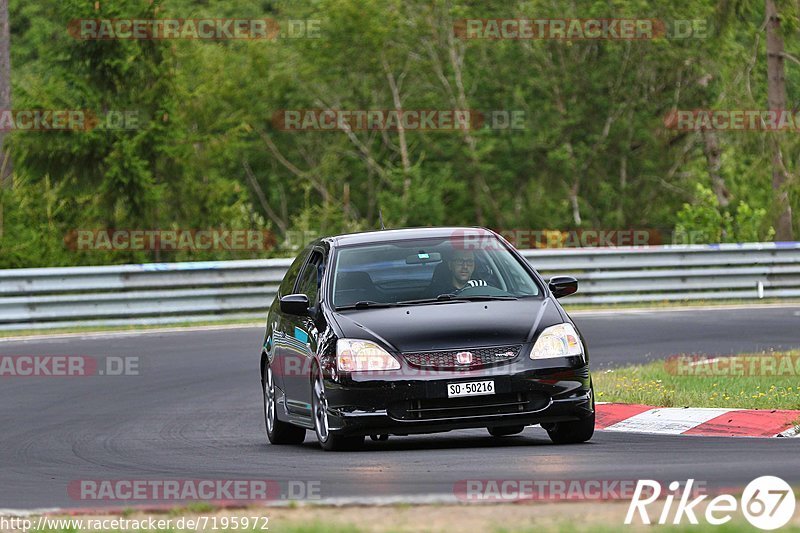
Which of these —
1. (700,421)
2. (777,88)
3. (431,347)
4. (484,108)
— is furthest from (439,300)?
(484,108)

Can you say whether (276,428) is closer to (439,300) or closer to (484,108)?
(439,300)

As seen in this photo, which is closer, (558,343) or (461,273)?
(558,343)

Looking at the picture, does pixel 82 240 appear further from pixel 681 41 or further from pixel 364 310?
pixel 681 41

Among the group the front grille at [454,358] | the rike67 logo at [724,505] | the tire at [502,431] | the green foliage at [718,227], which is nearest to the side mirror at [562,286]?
the tire at [502,431]

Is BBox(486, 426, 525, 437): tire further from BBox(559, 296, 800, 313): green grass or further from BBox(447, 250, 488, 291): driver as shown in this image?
BBox(559, 296, 800, 313): green grass

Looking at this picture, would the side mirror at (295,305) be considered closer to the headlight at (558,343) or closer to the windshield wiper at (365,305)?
the windshield wiper at (365,305)

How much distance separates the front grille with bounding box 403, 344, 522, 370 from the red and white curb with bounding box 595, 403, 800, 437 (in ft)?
5.50

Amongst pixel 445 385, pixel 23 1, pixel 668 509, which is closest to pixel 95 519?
pixel 668 509

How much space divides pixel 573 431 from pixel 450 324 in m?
1.16

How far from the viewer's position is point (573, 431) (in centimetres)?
1152

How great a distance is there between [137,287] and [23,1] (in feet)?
153

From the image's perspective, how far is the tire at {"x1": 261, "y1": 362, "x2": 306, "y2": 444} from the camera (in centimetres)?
1294

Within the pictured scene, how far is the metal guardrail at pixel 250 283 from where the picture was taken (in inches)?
976

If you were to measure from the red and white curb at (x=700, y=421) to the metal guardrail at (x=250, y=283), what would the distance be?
42.1ft
